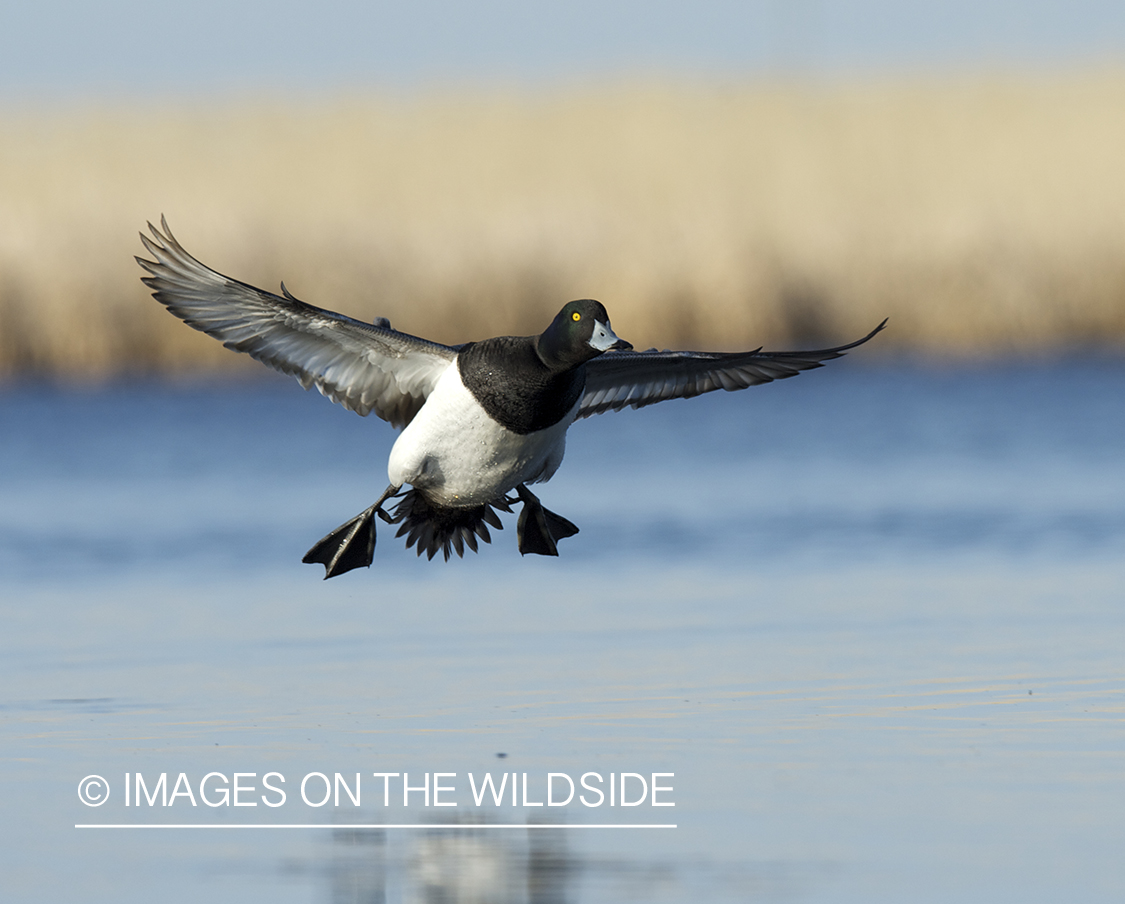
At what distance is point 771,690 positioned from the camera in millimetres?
7871

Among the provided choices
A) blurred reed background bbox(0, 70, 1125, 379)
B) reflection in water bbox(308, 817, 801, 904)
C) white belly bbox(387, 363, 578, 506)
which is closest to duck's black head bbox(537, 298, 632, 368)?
white belly bbox(387, 363, 578, 506)

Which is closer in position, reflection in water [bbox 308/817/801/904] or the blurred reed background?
reflection in water [bbox 308/817/801/904]

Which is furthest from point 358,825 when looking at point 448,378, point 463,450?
point 448,378

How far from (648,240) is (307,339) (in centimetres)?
1255

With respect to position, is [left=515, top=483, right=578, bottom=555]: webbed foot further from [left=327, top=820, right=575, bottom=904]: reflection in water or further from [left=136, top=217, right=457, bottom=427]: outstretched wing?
[left=327, top=820, right=575, bottom=904]: reflection in water

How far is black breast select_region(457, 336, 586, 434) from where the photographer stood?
319 inches

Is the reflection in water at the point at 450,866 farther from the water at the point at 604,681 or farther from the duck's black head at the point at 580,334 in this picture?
the duck's black head at the point at 580,334

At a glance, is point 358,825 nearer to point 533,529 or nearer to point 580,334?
point 580,334

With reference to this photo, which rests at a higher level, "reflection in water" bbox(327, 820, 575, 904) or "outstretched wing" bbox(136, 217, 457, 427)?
"outstretched wing" bbox(136, 217, 457, 427)

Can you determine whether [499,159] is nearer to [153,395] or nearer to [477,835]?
[153,395]

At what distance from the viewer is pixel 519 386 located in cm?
809

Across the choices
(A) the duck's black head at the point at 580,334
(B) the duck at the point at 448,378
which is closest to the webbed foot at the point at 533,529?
(B) the duck at the point at 448,378

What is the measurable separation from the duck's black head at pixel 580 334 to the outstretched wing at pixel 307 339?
689mm

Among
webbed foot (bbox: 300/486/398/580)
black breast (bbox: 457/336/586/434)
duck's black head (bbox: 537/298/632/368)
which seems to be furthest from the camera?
webbed foot (bbox: 300/486/398/580)
